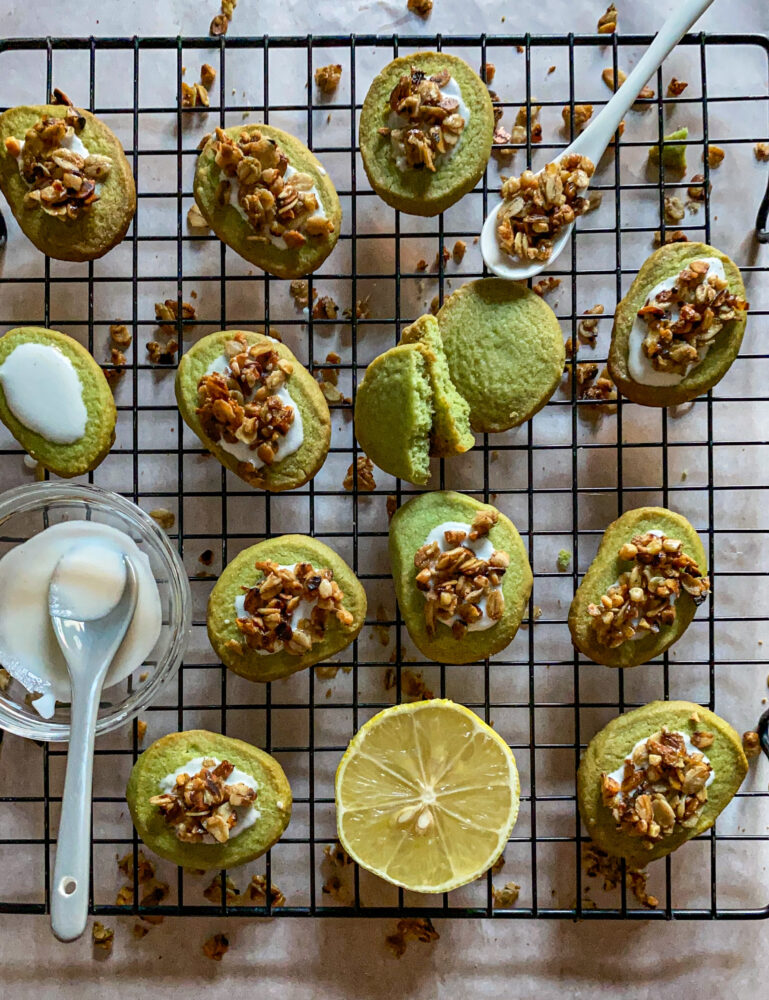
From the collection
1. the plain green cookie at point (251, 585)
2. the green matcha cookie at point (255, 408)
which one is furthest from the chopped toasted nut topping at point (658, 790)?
the green matcha cookie at point (255, 408)

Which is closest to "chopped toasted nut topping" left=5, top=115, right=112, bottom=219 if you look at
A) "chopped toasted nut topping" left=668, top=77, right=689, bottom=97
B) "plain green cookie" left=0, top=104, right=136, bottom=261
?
"plain green cookie" left=0, top=104, right=136, bottom=261

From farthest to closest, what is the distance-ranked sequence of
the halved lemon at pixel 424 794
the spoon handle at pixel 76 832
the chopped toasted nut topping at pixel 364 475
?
the chopped toasted nut topping at pixel 364 475, the halved lemon at pixel 424 794, the spoon handle at pixel 76 832

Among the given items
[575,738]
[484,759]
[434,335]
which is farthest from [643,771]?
[434,335]

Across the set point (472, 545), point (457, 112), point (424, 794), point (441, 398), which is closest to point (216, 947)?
point (424, 794)

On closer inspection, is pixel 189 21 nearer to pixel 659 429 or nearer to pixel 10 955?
pixel 659 429

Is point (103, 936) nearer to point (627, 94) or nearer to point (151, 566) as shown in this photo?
point (151, 566)

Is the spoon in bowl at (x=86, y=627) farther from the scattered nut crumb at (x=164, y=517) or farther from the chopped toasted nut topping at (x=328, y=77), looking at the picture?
the chopped toasted nut topping at (x=328, y=77)

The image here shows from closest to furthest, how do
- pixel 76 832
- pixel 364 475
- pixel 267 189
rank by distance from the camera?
pixel 76 832 → pixel 267 189 → pixel 364 475
